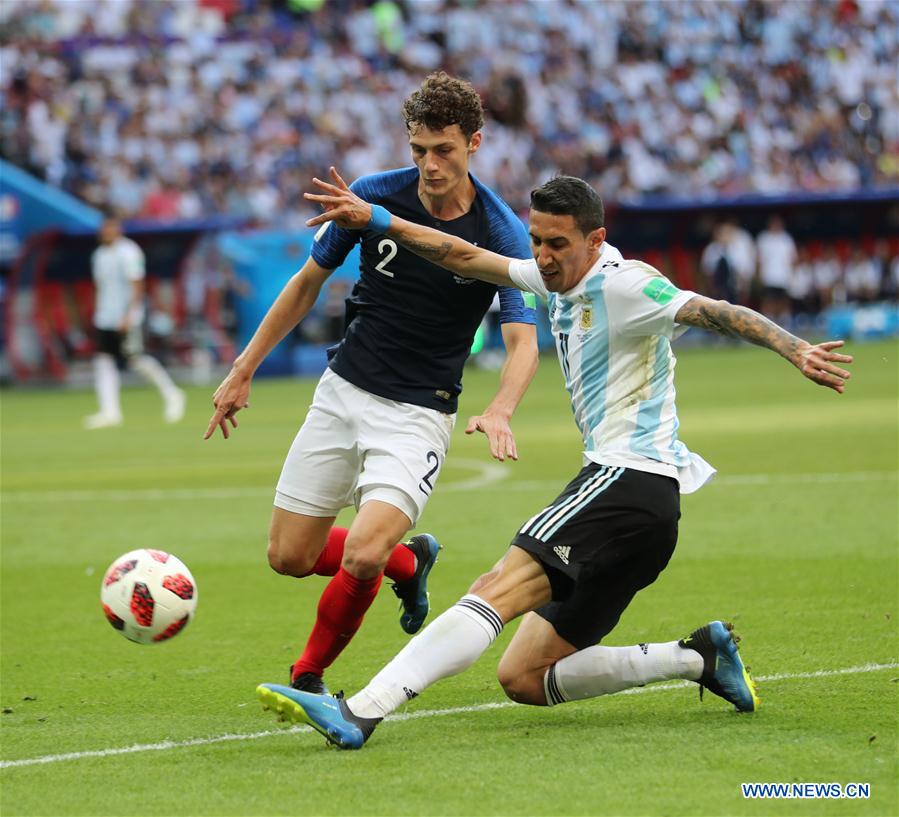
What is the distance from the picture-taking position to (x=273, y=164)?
99.8 feet

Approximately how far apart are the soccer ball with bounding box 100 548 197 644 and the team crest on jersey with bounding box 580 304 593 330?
2.05 meters

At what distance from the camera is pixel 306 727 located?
235 inches

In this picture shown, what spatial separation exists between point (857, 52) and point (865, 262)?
6792 mm

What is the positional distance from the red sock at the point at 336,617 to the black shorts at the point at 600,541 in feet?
2.60

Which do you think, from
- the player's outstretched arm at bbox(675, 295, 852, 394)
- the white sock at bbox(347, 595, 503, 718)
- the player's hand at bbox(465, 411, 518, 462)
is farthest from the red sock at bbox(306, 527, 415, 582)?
the player's outstretched arm at bbox(675, 295, 852, 394)

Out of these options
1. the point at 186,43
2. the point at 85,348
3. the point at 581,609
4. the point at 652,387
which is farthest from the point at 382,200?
the point at 186,43

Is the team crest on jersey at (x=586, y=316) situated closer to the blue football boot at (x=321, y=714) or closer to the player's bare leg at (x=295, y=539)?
the player's bare leg at (x=295, y=539)

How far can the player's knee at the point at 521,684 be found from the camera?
5.81 m

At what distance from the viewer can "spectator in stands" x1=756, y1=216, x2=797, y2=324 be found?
31922 mm

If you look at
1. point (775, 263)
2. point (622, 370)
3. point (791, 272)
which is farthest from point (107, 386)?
point (791, 272)

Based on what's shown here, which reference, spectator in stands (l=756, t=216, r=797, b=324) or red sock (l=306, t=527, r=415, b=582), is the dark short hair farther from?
spectator in stands (l=756, t=216, r=797, b=324)

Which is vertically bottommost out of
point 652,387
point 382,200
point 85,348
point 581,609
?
point 85,348

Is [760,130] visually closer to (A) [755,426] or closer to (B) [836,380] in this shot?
(A) [755,426]

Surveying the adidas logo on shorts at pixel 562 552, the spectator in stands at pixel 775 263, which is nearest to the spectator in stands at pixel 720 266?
the spectator in stands at pixel 775 263
